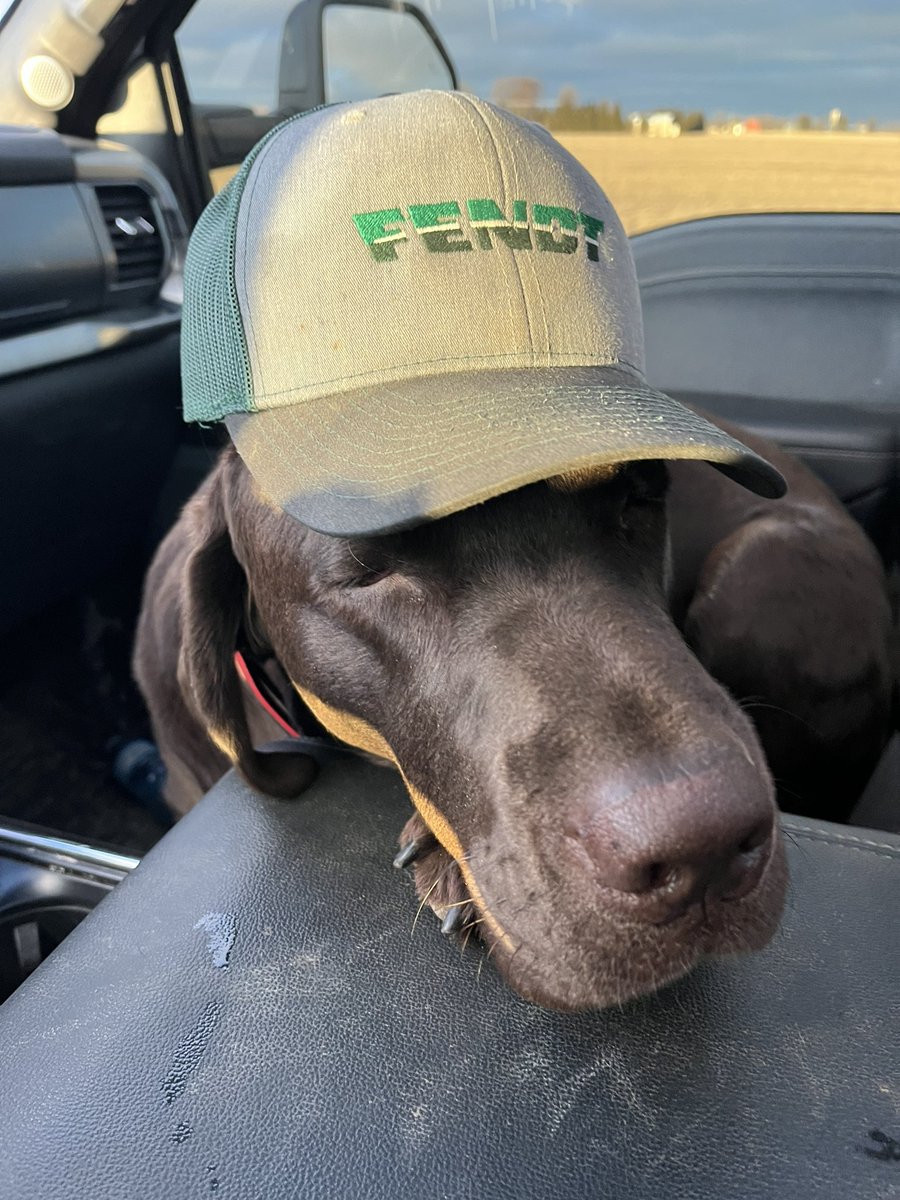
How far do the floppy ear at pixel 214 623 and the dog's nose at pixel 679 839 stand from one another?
0.97m

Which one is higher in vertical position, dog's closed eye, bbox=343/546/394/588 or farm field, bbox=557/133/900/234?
farm field, bbox=557/133/900/234

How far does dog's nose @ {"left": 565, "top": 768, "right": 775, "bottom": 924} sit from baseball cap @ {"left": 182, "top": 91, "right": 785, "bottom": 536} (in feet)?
1.61

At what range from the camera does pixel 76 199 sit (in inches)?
124

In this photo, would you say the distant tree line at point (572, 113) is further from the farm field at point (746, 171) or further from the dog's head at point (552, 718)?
the dog's head at point (552, 718)

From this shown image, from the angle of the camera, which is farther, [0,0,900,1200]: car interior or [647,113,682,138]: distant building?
[647,113,682,138]: distant building

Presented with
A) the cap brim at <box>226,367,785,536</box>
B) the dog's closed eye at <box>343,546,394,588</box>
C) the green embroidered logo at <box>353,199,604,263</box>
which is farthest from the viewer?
the dog's closed eye at <box>343,546,394,588</box>

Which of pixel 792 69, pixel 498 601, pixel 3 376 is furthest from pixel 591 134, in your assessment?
pixel 498 601

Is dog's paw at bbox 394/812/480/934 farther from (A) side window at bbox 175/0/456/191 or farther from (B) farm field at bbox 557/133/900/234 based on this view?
(A) side window at bbox 175/0/456/191

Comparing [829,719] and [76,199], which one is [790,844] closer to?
[829,719]

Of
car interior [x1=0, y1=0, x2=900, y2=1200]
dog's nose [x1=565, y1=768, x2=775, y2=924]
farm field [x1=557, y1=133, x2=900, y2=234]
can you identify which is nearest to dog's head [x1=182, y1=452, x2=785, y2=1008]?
dog's nose [x1=565, y1=768, x2=775, y2=924]

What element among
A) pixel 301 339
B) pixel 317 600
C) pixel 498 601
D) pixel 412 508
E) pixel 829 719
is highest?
pixel 301 339

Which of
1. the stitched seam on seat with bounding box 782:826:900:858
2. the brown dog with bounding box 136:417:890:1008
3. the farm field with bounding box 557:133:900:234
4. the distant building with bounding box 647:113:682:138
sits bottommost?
the stitched seam on seat with bounding box 782:826:900:858

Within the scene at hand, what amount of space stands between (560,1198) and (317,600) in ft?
3.60

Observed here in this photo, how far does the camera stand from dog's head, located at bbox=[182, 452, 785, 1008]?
1171mm
